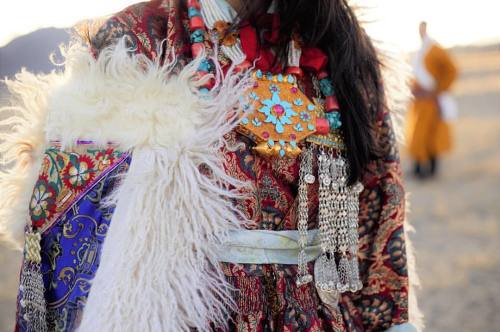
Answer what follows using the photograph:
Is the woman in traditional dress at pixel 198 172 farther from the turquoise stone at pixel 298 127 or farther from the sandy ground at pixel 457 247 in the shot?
the sandy ground at pixel 457 247

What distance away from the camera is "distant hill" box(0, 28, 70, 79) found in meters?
1.53

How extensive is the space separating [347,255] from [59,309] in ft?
2.19

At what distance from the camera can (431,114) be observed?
7844 mm

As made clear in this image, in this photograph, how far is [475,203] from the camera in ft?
22.7

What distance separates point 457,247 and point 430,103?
2.72m

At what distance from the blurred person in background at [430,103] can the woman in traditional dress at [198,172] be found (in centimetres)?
636

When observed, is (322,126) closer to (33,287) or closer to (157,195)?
(157,195)

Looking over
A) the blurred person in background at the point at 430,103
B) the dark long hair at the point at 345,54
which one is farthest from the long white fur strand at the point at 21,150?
the blurred person in background at the point at 430,103

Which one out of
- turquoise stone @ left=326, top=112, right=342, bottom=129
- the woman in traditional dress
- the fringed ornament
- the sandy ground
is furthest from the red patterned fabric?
the sandy ground

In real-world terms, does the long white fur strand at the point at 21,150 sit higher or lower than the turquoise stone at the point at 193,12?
lower

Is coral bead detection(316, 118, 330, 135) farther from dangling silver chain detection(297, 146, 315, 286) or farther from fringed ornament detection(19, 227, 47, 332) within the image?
fringed ornament detection(19, 227, 47, 332)

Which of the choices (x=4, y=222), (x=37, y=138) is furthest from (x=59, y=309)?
(x=37, y=138)

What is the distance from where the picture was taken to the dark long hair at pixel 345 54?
57.3 inches

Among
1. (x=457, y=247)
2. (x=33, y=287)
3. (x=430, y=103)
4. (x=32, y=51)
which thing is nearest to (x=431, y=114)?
(x=430, y=103)
